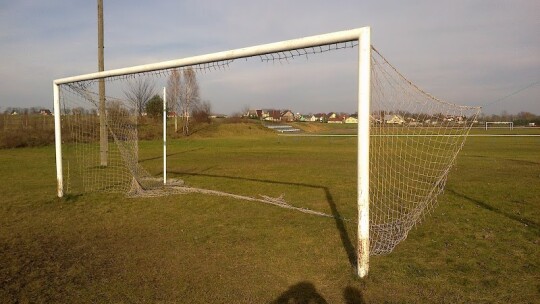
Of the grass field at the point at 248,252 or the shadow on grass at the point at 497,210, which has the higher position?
the shadow on grass at the point at 497,210

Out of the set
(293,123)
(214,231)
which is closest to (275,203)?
(214,231)

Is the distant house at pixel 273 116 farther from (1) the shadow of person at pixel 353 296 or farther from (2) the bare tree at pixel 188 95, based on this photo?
(1) the shadow of person at pixel 353 296

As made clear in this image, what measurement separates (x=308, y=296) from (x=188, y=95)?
682 inches

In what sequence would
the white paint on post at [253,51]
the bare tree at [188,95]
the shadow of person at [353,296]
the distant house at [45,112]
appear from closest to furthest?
the shadow of person at [353,296] < the white paint on post at [253,51] < the bare tree at [188,95] < the distant house at [45,112]

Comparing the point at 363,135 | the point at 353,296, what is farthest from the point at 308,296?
the point at 363,135

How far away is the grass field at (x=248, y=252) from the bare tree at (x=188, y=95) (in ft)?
9.62

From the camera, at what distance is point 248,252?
17.7 ft

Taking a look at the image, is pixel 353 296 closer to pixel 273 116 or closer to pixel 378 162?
pixel 378 162

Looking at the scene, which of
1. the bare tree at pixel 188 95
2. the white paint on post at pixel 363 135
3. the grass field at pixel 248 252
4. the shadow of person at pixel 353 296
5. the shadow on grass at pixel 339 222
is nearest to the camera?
the shadow of person at pixel 353 296

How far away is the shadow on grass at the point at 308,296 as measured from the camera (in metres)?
3.90

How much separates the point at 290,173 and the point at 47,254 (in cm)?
953

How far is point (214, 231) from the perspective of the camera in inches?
254

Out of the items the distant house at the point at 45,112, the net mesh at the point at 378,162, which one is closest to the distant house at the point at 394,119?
the net mesh at the point at 378,162

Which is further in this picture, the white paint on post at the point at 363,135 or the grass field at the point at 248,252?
the white paint on post at the point at 363,135
